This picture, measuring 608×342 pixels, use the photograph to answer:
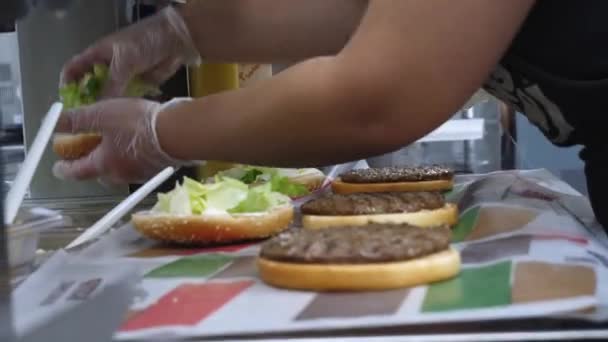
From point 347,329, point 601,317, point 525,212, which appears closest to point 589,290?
point 601,317

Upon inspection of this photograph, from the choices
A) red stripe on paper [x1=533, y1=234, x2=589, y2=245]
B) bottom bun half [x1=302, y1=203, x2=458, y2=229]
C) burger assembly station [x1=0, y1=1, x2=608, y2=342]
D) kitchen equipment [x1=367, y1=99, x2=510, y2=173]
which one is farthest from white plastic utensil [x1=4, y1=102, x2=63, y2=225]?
kitchen equipment [x1=367, y1=99, x2=510, y2=173]

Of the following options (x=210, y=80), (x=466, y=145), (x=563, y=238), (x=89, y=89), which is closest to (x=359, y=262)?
(x=563, y=238)

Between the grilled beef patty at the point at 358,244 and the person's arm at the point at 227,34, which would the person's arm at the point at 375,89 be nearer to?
the grilled beef patty at the point at 358,244

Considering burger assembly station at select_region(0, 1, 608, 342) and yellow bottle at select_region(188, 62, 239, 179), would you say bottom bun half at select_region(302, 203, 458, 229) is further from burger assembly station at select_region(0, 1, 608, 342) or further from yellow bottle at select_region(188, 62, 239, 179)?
yellow bottle at select_region(188, 62, 239, 179)

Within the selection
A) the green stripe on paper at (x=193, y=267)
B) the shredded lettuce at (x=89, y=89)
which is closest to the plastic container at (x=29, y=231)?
the green stripe on paper at (x=193, y=267)

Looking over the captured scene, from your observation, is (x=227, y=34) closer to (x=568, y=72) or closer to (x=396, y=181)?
(x=396, y=181)
